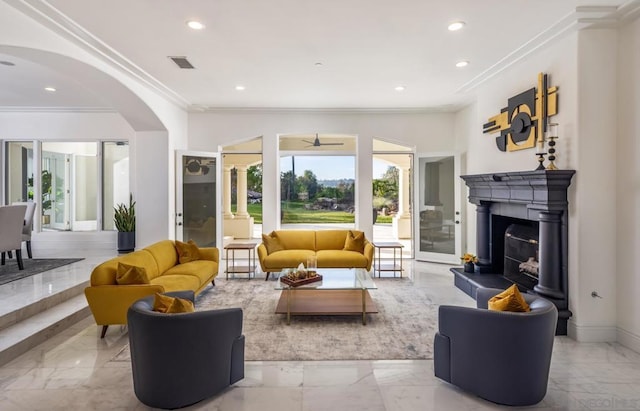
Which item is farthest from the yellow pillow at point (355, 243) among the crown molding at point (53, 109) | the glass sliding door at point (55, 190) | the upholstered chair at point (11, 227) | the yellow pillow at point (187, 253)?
the glass sliding door at point (55, 190)

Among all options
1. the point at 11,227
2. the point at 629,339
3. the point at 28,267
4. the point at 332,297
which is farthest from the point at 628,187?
the point at 28,267

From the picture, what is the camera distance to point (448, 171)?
23.5 feet

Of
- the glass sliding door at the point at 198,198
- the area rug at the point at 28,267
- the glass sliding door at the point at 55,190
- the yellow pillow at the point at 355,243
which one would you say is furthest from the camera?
the glass sliding door at the point at 55,190

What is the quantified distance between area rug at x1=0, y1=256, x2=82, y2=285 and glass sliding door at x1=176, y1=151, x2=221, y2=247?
1912 mm

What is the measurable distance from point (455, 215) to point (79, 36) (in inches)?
249

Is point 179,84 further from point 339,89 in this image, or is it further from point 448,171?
point 448,171

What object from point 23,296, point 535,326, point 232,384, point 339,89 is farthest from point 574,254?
point 23,296

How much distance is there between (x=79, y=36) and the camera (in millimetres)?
3811

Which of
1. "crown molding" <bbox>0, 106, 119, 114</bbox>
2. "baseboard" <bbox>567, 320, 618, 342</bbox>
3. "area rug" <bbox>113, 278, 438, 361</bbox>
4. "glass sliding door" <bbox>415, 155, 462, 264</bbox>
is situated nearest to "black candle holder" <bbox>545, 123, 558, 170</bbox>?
"baseboard" <bbox>567, 320, 618, 342</bbox>

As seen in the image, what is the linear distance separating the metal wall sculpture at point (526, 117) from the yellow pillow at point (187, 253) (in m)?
4.48

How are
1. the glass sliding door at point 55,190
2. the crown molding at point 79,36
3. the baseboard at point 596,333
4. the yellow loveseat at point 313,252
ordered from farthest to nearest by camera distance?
the glass sliding door at point 55,190 < the yellow loveseat at point 313,252 < the baseboard at point 596,333 < the crown molding at point 79,36

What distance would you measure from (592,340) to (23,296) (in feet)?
20.0

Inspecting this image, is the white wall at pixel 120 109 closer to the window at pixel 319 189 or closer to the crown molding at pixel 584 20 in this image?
the window at pixel 319 189

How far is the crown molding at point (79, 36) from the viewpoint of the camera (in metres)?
3.18
